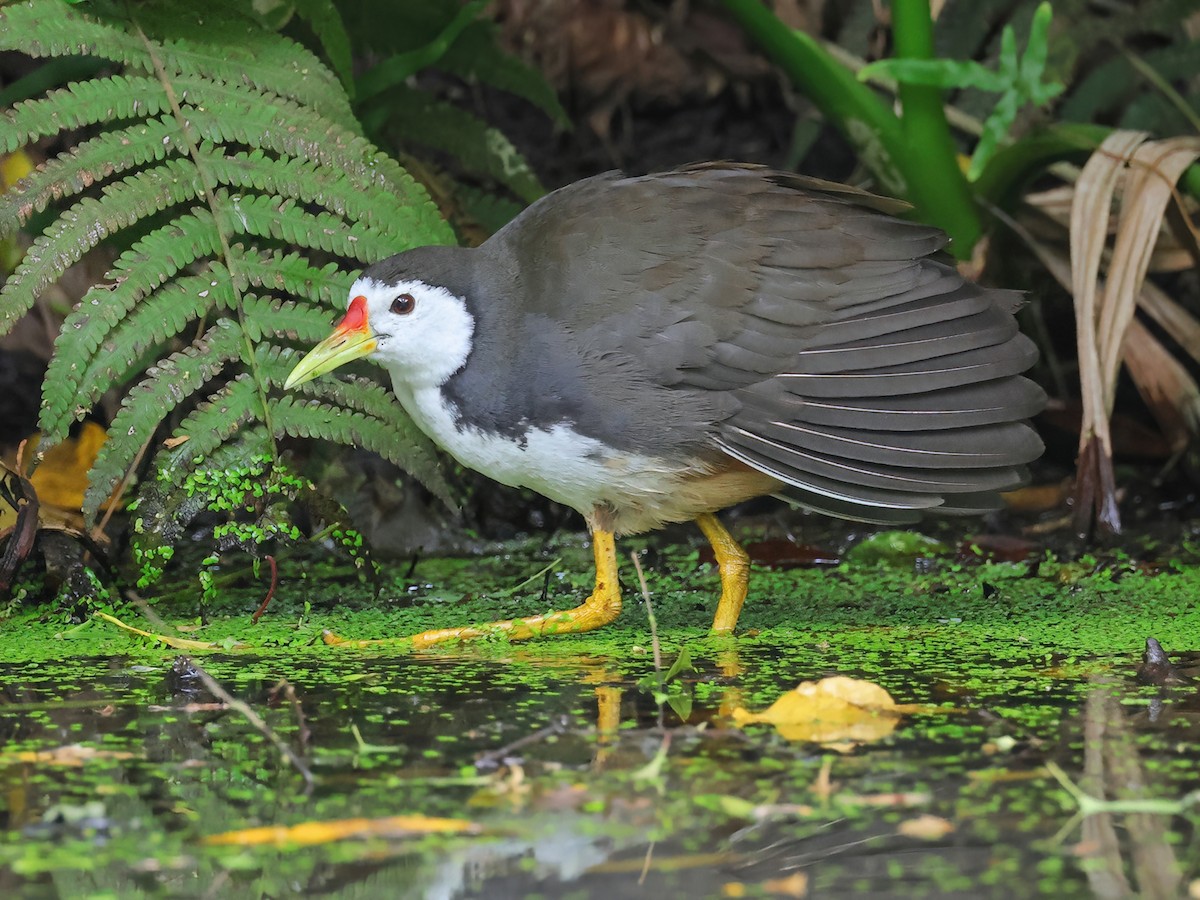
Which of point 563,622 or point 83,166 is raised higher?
point 83,166

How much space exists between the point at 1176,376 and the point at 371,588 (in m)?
2.23

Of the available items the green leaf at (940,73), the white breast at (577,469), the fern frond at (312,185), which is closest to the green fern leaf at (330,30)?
the fern frond at (312,185)

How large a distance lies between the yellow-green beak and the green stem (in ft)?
5.27

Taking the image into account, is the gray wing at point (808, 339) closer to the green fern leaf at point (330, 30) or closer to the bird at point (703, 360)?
the bird at point (703, 360)

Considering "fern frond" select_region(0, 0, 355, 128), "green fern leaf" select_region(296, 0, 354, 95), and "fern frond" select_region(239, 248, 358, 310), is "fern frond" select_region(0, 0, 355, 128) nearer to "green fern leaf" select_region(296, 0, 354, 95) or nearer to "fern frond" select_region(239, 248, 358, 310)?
"green fern leaf" select_region(296, 0, 354, 95)

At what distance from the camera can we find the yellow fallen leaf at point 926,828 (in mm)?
1750

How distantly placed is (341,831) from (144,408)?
5.16ft

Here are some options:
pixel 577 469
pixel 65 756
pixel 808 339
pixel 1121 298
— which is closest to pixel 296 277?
pixel 577 469

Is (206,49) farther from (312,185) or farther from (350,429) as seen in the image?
(350,429)

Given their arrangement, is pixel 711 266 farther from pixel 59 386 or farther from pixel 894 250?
pixel 59 386

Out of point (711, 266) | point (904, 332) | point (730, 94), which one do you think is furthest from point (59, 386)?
point (730, 94)

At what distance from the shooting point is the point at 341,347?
3.20 m

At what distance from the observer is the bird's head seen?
125 inches

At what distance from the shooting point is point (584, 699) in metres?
2.46
